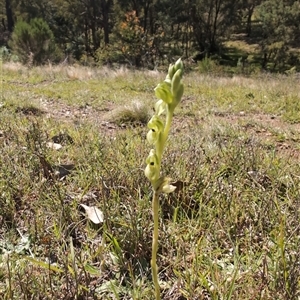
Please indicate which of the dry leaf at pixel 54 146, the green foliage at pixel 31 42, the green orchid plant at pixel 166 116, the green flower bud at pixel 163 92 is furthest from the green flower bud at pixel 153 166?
the green foliage at pixel 31 42

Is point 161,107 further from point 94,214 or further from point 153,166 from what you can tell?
point 94,214

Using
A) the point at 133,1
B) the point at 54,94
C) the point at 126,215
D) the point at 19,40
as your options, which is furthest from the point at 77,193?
the point at 133,1

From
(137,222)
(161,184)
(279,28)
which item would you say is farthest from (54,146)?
(279,28)

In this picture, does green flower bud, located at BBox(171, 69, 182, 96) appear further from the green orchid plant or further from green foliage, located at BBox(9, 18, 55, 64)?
green foliage, located at BBox(9, 18, 55, 64)

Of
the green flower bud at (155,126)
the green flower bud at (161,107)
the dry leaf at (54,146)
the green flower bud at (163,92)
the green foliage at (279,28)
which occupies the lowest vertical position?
the green foliage at (279,28)

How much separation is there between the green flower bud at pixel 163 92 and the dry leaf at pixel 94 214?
1.05 metres

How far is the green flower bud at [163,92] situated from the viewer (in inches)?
28.7

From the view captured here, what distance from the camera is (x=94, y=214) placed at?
172cm

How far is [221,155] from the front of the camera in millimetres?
2510

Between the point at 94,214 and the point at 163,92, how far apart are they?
1118mm

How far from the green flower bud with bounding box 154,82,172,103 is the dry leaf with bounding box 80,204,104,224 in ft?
3.44

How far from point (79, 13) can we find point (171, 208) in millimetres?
31359

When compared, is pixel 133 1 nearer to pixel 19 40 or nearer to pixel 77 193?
pixel 19 40

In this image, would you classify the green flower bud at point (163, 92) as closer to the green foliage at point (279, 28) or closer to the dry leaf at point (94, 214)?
the dry leaf at point (94, 214)
